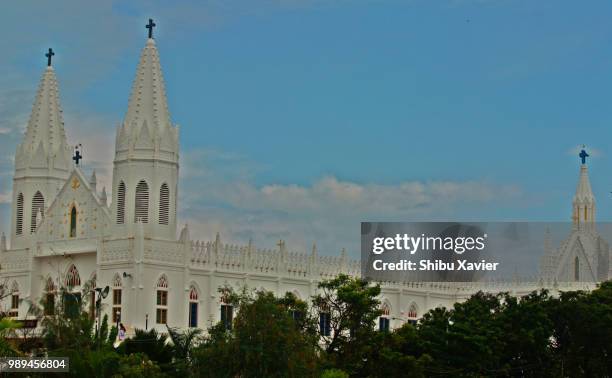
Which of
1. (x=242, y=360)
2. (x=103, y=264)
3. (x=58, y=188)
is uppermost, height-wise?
(x=58, y=188)

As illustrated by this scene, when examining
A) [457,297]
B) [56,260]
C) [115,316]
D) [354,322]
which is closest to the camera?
[354,322]

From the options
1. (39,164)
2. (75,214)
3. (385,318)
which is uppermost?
(39,164)

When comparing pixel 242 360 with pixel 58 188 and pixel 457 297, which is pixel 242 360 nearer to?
pixel 58 188

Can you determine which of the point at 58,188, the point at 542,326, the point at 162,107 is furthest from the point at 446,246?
the point at 58,188

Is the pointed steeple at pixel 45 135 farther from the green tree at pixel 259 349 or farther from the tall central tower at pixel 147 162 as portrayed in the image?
the green tree at pixel 259 349

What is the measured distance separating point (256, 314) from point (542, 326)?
22.4 m

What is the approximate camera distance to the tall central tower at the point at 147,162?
75125mm

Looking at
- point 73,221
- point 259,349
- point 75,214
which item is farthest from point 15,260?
point 259,349

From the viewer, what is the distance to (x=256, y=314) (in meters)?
52.2

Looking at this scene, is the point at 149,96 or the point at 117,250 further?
the point at 149,96

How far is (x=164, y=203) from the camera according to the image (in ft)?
249

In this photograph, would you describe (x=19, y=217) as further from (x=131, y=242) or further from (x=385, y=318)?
(x=385, y=318)

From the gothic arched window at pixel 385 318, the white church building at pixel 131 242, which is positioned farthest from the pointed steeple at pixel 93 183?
the gothic arched window at pixel 385 318

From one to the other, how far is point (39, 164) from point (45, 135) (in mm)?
1791
